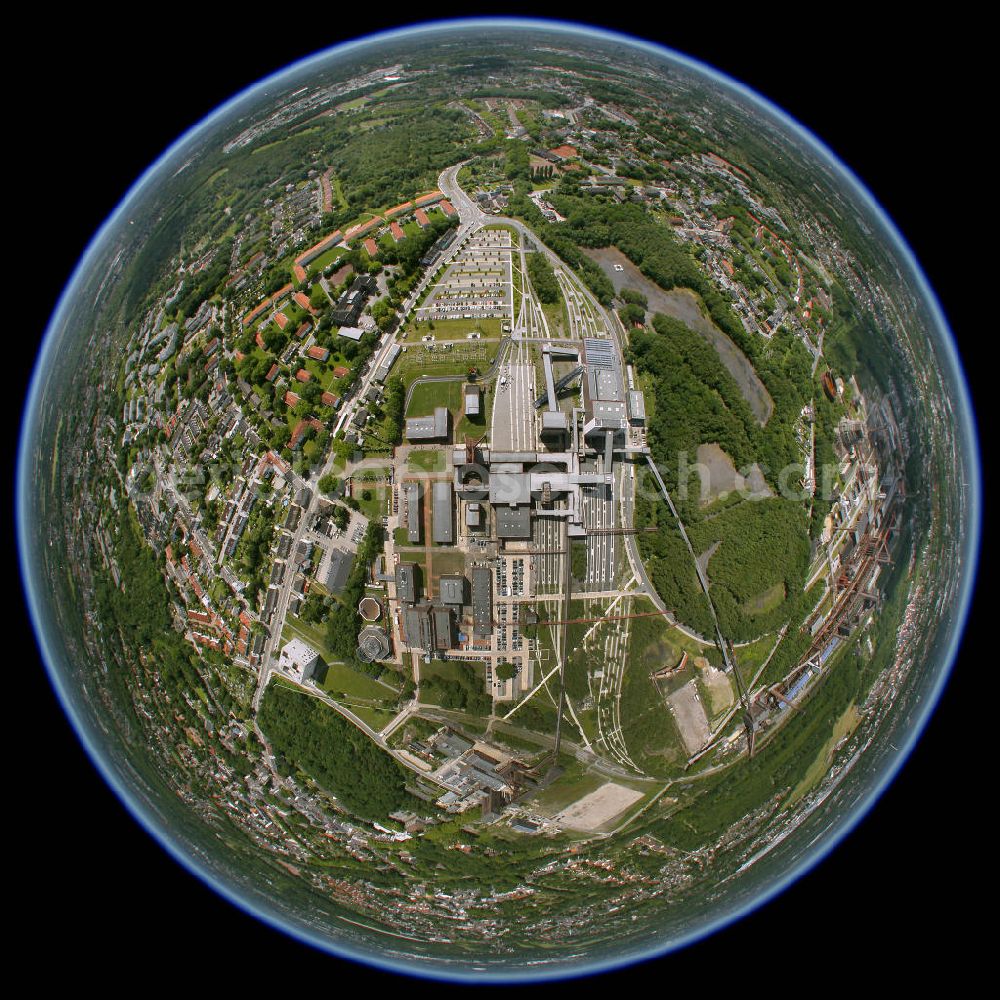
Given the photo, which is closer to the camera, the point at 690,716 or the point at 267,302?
the point at 690,716

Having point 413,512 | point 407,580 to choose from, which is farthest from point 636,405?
point 407,580

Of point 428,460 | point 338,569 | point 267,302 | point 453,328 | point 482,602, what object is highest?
point 267,302

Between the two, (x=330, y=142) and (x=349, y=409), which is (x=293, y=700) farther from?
(x=330, y=142)

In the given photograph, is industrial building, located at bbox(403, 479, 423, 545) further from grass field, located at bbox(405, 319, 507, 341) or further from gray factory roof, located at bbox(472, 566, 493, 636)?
grass field, located at bbox(405, 319, 507, 341)

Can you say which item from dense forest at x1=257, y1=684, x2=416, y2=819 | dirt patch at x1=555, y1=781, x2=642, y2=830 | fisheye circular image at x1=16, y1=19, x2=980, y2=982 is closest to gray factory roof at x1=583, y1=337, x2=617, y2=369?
fisheye circular image at x1=16, y1=19, x2=980, y2=982

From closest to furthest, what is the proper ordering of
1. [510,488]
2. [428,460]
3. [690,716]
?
[510,488], [428,460], [690,716]

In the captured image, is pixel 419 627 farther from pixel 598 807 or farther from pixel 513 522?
pixel 598 807
